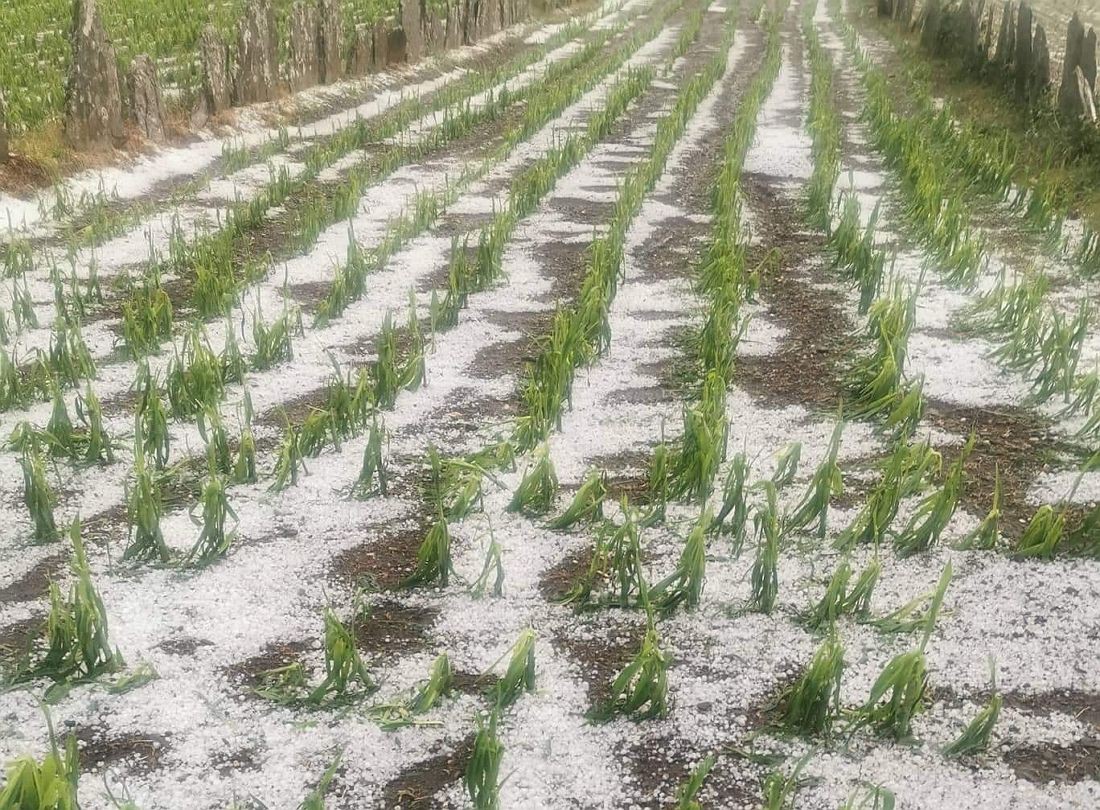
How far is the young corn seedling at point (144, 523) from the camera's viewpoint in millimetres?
2250

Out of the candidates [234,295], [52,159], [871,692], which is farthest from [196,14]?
[871,692]

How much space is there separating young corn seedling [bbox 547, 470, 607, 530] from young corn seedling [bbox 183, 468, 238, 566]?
72 cm

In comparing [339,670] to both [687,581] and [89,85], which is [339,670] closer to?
[687,581]

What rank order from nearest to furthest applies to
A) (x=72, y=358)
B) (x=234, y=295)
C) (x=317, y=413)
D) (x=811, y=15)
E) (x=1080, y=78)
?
(x=317, y=413), (x=72, y=358), (x=234, y=295), (x=1080, y=78), (x=811, y=15)

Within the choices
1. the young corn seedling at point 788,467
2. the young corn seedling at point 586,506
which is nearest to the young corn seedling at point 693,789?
the young corn seedling at point 586,506

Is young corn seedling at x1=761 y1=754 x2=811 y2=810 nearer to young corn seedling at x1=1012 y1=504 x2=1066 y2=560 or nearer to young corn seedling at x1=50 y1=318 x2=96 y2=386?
young corn seedling at x1=1012 y1=504 x2=1066 y2=560

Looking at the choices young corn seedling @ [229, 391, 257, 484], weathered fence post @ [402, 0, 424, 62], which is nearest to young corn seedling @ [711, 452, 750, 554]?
young corn seedling @ [229, 391, 257, 484]

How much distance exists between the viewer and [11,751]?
70.1 inches

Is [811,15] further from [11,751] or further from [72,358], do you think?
[11,751]

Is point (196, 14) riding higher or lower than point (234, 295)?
higher

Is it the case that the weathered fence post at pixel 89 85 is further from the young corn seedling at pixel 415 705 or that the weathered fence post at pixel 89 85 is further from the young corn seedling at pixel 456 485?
the young corn seedling at pixel 415 705

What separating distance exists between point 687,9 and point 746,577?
14334 mm

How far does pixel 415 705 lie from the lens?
1904 millimetres

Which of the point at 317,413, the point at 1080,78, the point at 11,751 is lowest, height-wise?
the point at 11,751
